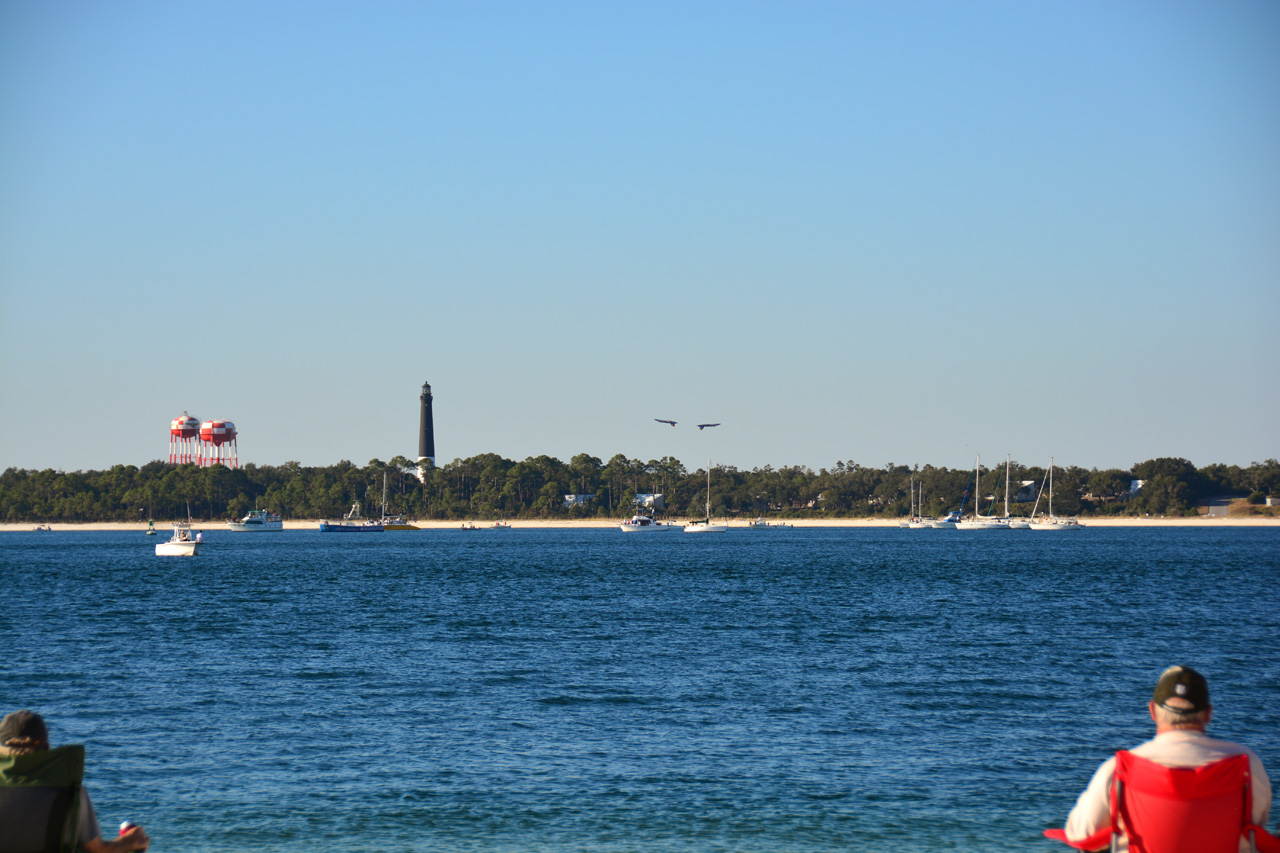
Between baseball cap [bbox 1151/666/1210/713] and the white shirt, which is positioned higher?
baseball cap [bbox 1151/666/1210/713]

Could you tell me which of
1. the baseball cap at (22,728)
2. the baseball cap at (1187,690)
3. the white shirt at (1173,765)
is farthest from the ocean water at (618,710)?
the baseball cap at (1187,690)

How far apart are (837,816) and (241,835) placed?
942 cm

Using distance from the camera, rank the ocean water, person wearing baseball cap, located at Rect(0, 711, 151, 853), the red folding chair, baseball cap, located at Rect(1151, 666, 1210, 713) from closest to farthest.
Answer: the red folding chair < baseball cap, located at Rect(1151, 666, 1210, 713) < person wearing baseball cap, located at Rect(0, 711, 151, 853) < the ocean water

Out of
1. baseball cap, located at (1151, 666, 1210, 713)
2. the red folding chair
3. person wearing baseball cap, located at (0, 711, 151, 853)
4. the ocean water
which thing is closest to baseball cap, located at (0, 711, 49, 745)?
person wearing baseball cap, located at (0, 711, 151, 853)

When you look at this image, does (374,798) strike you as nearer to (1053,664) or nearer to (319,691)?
(319,691)

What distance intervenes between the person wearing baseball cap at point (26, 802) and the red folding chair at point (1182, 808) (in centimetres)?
648

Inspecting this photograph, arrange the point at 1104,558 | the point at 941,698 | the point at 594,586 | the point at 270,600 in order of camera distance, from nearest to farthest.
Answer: the point at 941,698 < the point at 270,600 < the point at 594,586 < the point at 1104,558

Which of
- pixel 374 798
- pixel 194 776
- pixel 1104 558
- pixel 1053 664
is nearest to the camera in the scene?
pixel 374 798

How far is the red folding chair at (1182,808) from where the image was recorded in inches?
287

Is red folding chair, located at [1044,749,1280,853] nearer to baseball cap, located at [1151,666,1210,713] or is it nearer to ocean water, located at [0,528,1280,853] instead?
baseball cap, located at [1151,666,1210,713]

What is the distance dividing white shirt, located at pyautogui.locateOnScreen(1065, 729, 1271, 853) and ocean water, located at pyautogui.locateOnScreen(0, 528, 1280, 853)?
1068 centimetres

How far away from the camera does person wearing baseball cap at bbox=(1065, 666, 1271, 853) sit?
7.36 m

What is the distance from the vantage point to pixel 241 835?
60.2ft

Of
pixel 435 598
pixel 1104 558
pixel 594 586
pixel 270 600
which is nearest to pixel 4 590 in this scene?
pixel 270 600
